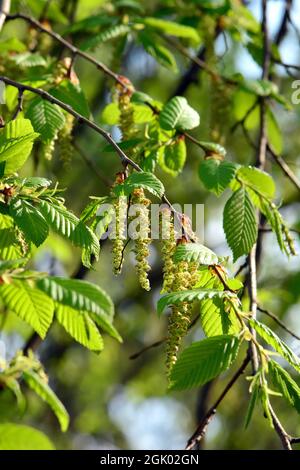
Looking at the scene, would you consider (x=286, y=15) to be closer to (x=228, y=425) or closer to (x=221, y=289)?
(x=221, y=289)

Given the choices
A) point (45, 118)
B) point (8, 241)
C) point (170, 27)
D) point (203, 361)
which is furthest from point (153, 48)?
point (203, 361)

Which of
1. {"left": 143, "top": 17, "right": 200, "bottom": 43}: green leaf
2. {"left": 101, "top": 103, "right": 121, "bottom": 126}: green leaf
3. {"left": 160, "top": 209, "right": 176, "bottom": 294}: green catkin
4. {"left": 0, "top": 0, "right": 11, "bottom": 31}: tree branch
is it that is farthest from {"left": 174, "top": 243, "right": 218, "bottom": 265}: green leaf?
{"left": 143, "top": 17, "right": 200, "bottom": 43}: green leaf

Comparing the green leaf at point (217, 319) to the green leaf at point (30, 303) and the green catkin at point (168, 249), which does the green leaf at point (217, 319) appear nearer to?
the green catkin at point (168, 249)

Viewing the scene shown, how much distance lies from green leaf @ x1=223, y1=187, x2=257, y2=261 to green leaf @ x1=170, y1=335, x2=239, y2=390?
50cm

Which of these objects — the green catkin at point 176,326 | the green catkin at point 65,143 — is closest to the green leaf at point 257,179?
the green catkin at point 65,143

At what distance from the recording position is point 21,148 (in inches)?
78.7

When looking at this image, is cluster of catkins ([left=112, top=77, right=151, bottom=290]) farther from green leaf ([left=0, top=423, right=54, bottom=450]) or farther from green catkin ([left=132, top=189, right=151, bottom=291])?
green leaf ([left=0, top=423, right=54, bottom=450])

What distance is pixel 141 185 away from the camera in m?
1.85

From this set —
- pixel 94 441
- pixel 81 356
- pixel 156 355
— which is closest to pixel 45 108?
pixel 156 355

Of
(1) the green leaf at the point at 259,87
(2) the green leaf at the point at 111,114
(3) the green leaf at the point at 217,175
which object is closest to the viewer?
(3) the green leaf at the point at 217,175

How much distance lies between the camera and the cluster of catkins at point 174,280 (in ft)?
6.03

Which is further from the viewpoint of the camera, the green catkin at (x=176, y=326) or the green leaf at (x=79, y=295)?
the green catkin at (x=176, y=326)

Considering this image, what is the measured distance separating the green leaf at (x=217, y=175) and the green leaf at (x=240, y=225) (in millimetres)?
55

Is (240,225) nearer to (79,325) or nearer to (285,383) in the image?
(285,383)
